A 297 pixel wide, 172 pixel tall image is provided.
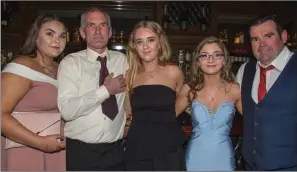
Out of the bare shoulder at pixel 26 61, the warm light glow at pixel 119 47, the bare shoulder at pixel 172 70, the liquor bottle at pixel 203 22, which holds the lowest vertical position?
the bare shoulder at pixel 172 70

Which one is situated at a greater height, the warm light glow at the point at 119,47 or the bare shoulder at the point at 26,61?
the warm light glow at the point at 119,47

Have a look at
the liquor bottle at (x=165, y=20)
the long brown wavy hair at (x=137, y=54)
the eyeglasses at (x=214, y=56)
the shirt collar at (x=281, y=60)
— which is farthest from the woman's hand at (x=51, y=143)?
the liquor bottle at (x=165, y=20)

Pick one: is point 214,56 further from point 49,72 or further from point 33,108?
point 33,108

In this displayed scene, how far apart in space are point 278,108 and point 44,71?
4.99ft

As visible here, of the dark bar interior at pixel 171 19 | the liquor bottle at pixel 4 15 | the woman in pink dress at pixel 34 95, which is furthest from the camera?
the dark bar interior at pixel 171 19

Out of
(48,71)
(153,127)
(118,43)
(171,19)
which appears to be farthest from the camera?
(171,19)

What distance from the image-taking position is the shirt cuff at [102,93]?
2.05 m

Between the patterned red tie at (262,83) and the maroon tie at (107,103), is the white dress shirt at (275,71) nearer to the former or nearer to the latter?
the patterned red tie at (262,83)

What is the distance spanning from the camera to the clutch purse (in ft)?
6.77

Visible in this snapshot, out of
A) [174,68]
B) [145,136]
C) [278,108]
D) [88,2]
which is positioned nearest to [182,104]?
[174,68]

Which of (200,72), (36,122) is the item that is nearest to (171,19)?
(200,72)

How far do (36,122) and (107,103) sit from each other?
0.46 m

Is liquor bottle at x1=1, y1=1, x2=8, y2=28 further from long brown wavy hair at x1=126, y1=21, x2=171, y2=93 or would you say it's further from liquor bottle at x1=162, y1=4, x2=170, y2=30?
long brown wavy hair at x1=126, y1=21, x2=171, y2=93

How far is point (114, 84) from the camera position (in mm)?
2109
